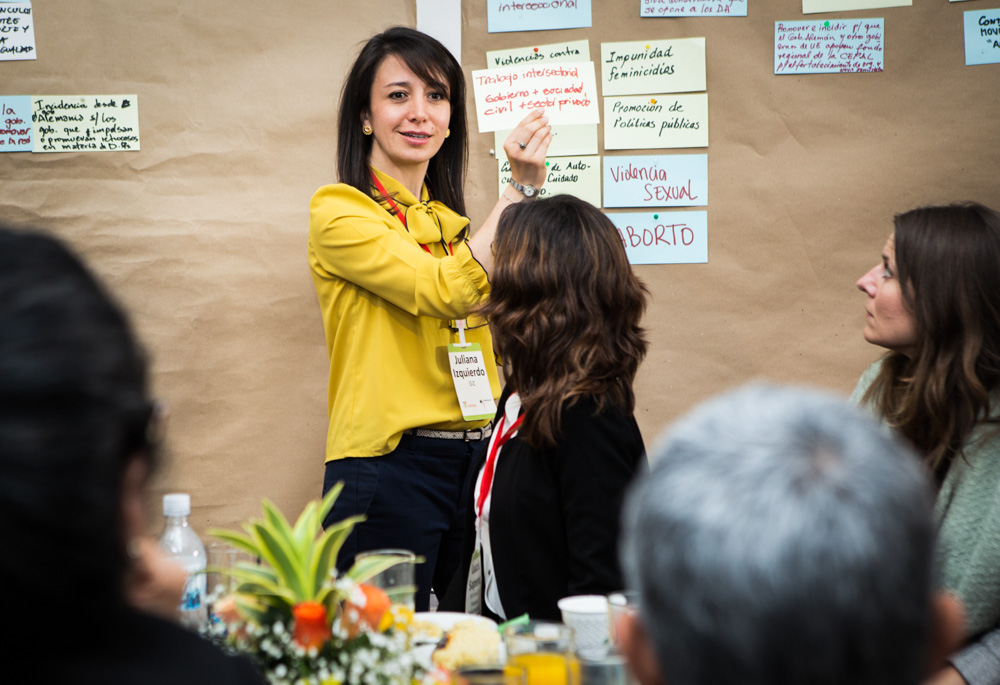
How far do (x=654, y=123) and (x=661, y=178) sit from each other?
0.55ft

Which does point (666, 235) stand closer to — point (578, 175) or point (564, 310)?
point (578, 175)

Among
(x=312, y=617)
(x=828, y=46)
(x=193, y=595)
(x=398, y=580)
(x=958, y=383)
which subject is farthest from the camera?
(x=828, y=46)

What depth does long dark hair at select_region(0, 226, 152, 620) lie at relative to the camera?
586mm

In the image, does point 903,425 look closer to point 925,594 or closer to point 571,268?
point 571,268

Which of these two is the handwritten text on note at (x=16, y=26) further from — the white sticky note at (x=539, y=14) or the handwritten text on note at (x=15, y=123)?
the white sticky note at (x=539, y=14)

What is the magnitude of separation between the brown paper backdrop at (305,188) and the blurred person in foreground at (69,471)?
2.06 m

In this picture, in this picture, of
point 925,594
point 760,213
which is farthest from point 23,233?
point 760,213

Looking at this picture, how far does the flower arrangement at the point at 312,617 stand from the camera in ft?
3.19

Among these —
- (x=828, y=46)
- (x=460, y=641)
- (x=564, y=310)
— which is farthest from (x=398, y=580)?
(x=828, y=46)

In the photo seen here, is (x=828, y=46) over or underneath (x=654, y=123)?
over

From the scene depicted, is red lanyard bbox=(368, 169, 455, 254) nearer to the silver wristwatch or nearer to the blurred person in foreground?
the silver wristwatch

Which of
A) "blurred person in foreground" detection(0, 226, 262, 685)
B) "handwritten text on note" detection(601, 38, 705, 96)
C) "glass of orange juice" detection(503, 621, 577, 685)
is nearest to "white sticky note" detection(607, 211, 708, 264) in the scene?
"handwritten text on note" detection(601, 38, 705, 96)

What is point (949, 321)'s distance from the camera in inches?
63.6

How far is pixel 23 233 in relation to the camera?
65 centimetres
